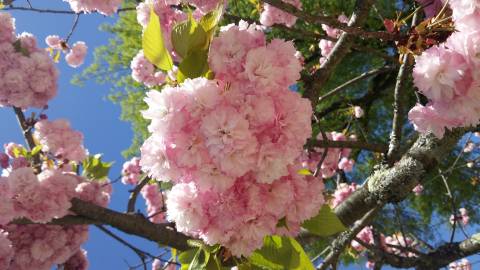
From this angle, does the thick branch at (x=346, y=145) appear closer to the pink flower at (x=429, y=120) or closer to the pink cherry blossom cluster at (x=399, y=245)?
the pink cherry blossom cluster at (x=399, y=245)

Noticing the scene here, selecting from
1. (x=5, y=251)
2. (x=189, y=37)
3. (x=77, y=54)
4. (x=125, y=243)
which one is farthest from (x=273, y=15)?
(x=77, y=54)

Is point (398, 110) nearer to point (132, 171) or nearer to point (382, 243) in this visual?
point (382, 243)

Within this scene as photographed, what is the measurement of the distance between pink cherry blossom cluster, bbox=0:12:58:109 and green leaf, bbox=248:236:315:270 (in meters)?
2.19

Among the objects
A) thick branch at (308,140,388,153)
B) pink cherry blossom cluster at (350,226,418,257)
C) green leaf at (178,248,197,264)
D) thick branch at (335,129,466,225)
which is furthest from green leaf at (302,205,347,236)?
pink cherry blossom cluster at (350,226,418,257)

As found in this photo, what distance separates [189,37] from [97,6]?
1966 mm

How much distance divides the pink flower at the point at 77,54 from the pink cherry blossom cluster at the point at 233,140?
5260 millimetres

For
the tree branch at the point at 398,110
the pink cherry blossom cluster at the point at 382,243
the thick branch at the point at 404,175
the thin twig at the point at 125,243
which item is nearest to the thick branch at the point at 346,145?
the tree branch at the point at 398,110

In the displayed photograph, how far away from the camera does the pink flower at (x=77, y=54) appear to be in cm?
579

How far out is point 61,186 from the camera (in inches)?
91.7

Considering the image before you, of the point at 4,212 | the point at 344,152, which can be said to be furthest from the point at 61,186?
the point at 344,152

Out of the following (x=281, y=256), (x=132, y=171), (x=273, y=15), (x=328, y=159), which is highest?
(x=132, y=171)

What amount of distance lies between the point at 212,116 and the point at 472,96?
1.73ft

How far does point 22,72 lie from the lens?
278 cm

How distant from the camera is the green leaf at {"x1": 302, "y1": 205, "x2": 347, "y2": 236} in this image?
1277mm
